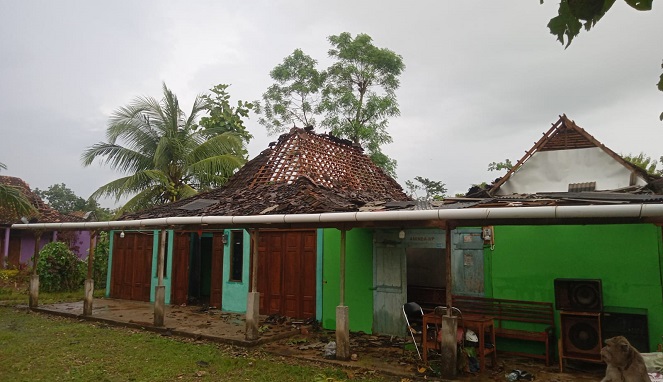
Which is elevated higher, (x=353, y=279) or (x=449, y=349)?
(x=353, y=279)

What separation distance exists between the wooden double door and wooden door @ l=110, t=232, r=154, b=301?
15.7 ft

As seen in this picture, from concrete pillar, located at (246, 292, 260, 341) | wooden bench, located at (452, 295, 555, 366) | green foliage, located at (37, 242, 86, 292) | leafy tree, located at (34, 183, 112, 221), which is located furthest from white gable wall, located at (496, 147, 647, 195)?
leafy tree, located at (34, 183, 112, 221)

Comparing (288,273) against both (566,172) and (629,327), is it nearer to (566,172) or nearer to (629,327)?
(629,327)

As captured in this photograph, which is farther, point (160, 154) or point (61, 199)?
point (61, 199)

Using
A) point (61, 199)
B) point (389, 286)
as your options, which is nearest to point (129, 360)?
point (389, 286)

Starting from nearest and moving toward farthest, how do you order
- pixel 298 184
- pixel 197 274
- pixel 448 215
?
pixel 448 215
pixel 298 184
pixel 197 274

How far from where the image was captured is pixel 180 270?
13141 millimetres

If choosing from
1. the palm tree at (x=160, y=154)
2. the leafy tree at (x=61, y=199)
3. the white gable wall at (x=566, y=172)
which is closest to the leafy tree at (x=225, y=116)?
the palm tree at (x=160, y=154)

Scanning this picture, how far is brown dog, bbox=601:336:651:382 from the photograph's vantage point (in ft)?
13.0

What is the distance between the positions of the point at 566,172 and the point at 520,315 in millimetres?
7000

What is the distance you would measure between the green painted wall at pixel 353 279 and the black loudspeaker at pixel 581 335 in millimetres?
3687

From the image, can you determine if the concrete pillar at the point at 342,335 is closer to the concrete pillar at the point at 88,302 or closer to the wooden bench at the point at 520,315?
the wooden bench at the point at 520,315

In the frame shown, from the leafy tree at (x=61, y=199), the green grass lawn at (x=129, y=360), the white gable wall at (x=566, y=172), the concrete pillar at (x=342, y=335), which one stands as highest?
the leafy tree at (x=61, y=199)

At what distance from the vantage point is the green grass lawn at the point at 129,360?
6.29m
